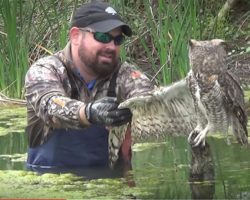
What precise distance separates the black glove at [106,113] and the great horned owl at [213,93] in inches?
18.0

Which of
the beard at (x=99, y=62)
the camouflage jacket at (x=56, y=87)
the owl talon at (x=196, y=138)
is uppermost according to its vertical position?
the beard at (x=99, y=62)

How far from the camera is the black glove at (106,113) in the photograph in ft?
16.9

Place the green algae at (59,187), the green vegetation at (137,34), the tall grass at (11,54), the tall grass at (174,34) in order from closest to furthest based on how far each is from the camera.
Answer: the green algae at (59,187) < the tall grass at (174,34) < the green vegetation at (137,34) < the tall grass at (11,54)

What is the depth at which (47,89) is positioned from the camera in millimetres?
5691

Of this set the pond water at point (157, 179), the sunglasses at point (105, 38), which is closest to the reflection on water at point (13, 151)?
the pond water at point (157, 179)

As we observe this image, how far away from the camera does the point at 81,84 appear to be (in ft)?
19.5

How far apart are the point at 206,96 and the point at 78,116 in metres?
0.82

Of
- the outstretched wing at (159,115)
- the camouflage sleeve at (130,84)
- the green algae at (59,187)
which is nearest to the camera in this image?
the green algae at (59,187)

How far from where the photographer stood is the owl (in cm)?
496

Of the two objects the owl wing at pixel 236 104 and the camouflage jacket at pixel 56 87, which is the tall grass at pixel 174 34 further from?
the owl wing at pixel 236 104

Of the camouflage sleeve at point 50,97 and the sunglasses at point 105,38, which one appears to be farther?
the sunglasses at point 105,38

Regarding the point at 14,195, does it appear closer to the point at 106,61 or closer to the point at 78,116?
the point at 78,116

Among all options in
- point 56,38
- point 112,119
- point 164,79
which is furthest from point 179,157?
point 56,38

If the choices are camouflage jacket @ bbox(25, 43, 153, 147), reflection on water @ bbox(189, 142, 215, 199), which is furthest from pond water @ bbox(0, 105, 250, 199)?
camouflage jacket @ bbox(25, 43, 153, 147)
